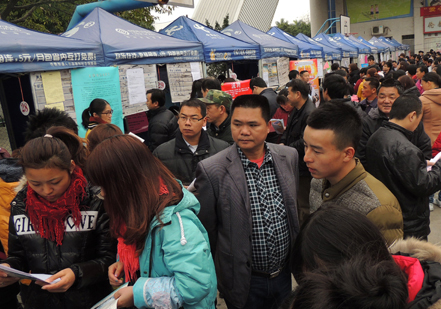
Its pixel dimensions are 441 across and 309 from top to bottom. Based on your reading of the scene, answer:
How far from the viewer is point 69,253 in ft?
5.90

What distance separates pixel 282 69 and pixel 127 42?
560 centimetres

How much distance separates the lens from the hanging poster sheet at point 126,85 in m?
Answer: 5.43

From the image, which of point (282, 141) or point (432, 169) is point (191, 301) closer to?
point (432, 169)

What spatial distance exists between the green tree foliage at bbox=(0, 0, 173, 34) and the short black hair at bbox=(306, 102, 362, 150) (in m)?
12.6

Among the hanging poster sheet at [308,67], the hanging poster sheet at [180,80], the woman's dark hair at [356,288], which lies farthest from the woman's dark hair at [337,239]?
the hanging poster sheet at [308,67]

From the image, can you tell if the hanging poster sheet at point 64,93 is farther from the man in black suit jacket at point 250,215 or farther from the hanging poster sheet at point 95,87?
the man in black suit jacket at point 250,215

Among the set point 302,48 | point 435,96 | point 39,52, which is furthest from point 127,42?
point 302,48

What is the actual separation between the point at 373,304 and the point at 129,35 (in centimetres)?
570

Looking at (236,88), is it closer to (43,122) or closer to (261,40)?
(261,40)

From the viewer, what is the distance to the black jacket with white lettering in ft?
5.87

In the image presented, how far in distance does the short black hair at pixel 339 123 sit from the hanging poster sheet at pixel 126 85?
4170 mm

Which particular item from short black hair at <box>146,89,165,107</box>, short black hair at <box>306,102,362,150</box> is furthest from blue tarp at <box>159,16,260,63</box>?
short black hair at <box>306,102,362,150</box>

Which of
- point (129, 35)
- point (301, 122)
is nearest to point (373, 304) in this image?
point (301, 122)

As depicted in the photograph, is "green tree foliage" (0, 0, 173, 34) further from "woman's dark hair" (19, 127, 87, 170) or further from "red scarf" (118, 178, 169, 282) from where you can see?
"red scarf" (118, 178, 169, 282)
